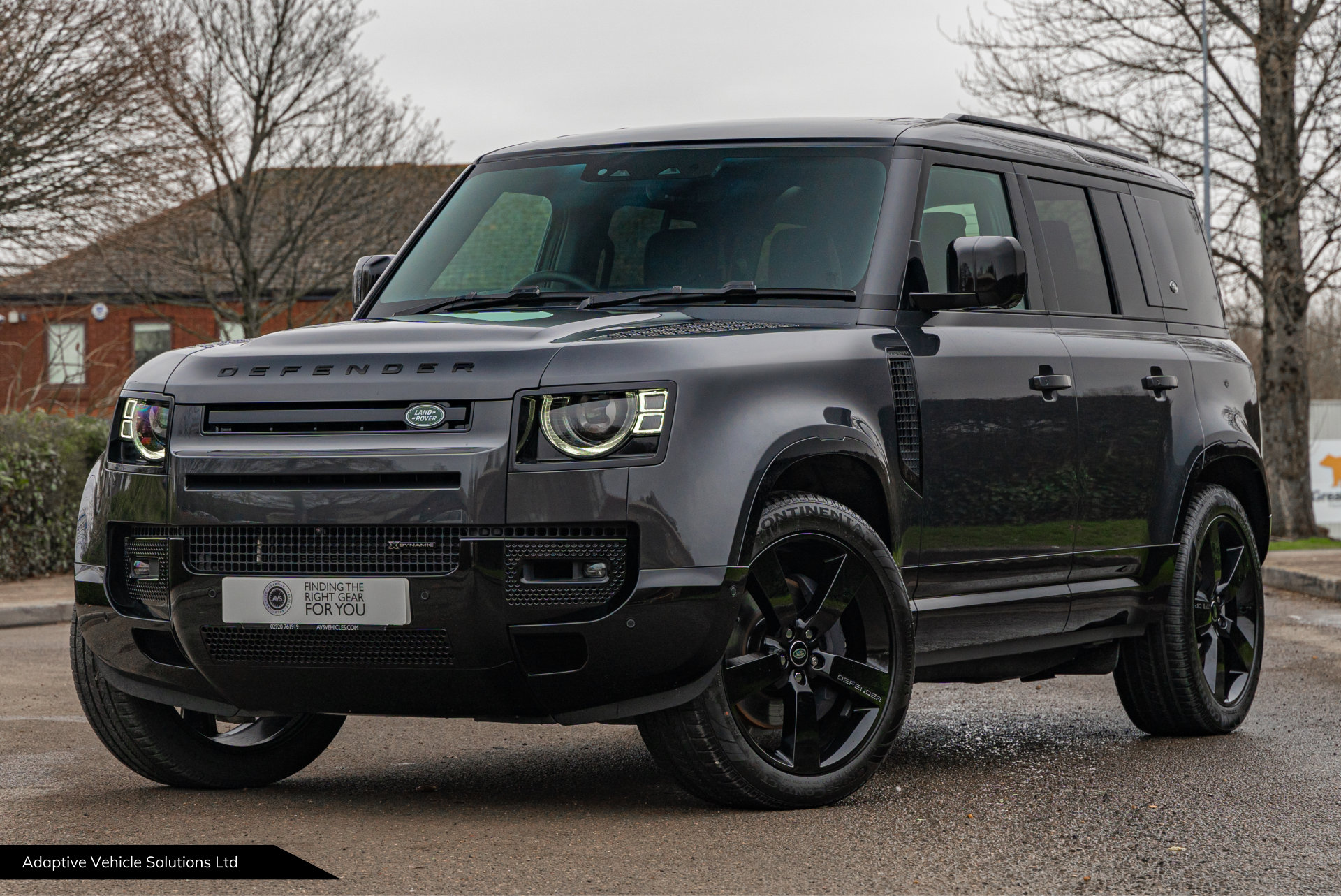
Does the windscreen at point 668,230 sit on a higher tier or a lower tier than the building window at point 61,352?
higher

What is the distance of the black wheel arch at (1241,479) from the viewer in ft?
23.8

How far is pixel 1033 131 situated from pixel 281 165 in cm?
2525

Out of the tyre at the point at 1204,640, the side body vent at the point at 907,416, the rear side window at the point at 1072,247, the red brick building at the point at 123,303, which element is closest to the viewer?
the side body vent at the point at 907,416

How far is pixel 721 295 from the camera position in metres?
5.67

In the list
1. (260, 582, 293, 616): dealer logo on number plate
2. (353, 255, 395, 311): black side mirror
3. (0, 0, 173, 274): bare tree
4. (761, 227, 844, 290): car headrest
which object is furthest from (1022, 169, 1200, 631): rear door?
(0, 0, 173, 274): bare tree

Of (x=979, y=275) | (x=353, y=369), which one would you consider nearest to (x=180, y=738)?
(x=353, y=369)

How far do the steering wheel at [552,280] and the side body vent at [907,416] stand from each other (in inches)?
40.9

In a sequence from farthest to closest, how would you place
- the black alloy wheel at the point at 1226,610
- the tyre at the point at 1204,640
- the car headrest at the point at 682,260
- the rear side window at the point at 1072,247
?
the black alloy wheel at the point at 1226,610
the tyre at the point at 1204,640
the rear side window at the point at 1072,247
the car headrest at the point at 682,260

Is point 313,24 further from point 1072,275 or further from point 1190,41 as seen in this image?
point 1072,275

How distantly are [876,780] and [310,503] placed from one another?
2.18 meters

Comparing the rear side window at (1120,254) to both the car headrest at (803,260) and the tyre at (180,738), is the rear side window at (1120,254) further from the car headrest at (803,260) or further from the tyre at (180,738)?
the tyre at (180,738)

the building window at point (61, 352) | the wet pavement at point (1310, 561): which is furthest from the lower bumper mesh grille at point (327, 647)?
the building window at point (61, 352)

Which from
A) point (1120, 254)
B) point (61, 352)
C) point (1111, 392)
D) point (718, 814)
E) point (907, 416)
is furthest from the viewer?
point (61, 352)

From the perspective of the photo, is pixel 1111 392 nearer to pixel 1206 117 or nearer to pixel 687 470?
pixel 687 470
